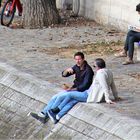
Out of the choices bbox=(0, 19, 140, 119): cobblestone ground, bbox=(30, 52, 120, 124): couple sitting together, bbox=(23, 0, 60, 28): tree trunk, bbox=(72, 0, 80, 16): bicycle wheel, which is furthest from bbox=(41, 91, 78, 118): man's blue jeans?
bbox=(72, 0, 80, 16): bicycle wheel

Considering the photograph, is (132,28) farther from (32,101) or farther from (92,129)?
(92,129)

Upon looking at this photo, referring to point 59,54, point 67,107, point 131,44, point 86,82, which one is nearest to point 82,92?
point 86,82

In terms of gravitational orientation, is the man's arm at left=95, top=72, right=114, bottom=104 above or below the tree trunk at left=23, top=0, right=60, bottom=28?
below

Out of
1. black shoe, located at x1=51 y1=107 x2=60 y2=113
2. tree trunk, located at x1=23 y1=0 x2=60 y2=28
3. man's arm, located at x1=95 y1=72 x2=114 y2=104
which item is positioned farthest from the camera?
tree trunk, located at x1=23 y1=0 x2=60 y2=28

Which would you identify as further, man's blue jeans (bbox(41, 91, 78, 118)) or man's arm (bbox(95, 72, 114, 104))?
man's blue jeans (bbox(41, 91, 78, 118))

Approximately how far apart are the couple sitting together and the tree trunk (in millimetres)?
6894

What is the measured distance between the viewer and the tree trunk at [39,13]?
16750 millimetres

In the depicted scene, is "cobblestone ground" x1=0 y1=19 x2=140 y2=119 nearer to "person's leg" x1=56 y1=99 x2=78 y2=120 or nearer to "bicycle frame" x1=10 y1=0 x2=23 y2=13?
→ "person's leg" x1=56 y1=99 x2=78 y2=120

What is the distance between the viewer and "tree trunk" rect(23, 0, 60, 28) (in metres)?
16.8

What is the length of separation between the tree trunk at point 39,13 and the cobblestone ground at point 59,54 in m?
0.38

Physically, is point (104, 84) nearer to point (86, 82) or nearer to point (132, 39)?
point (86, 82)

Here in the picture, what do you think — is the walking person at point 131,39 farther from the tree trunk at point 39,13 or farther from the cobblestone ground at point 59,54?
the tree trunk at point 39,13

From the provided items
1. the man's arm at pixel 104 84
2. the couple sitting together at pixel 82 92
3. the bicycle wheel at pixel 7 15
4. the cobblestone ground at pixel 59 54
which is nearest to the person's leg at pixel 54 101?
the couple sitting together at pixel 82 92

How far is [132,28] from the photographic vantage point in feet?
41.5
